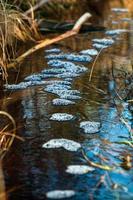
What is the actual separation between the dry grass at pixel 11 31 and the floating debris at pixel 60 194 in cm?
238

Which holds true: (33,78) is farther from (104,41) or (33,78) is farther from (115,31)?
(115,31)

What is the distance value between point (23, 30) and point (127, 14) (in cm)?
263

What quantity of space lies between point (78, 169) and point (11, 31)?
3228mm

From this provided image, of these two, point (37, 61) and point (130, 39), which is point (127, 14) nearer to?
point (130, 39)

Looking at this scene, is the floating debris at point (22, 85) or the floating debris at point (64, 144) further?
the floating debris at point (22, 85)

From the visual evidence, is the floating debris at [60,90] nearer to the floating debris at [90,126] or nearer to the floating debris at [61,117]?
the floating debris at [61,117]

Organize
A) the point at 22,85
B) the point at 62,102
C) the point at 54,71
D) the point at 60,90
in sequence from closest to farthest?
the point at 62,102, the point at 60,90, the point at 22,85, the point at 54,71

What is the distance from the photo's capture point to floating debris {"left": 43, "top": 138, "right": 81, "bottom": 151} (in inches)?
134

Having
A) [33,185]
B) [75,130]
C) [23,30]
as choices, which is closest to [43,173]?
[33,185]

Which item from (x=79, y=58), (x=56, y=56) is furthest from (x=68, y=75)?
(x=56, y=56)

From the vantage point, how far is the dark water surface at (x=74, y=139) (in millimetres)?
2916

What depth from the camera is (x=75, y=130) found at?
371 centimetres

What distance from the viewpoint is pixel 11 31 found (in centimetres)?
603

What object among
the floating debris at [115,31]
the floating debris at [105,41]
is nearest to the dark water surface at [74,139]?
the floating debris at [105,41]
